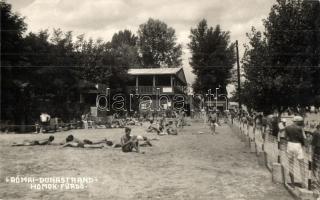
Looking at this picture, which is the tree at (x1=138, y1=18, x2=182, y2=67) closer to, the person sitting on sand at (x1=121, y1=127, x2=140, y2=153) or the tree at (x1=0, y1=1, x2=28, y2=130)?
the tree at (x1=0, y1=1, x2=28, y2=130)

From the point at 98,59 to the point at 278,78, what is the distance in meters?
33.0

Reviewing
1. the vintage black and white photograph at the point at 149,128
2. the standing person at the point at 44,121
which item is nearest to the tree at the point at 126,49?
the vintage black and white photograph at the point at 149,128

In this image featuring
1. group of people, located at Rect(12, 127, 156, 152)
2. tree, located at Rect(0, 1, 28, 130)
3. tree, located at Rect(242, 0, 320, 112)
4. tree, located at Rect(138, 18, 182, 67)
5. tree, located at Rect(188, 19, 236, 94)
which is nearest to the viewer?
group of people, located at Rect(12, 127, 156, 152)

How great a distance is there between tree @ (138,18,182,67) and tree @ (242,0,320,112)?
57.2 meters

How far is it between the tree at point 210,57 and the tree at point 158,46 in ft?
39.7

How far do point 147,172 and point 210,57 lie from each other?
59441mm

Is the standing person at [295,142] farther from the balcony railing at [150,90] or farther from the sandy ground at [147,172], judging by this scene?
the balcony railing at [150,90]

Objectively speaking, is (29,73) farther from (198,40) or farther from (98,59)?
(198,40)

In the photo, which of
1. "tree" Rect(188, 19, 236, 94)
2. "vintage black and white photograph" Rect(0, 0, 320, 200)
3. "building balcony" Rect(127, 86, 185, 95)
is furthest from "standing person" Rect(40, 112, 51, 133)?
"tree" Rect(188, 19, 236, 94)

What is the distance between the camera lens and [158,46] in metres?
85.0

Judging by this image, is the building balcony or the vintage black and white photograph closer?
the vintage black and white photograph

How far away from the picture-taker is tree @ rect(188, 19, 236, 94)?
6962 cm

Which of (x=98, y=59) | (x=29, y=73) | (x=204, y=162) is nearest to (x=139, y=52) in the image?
(x=98, y=59)

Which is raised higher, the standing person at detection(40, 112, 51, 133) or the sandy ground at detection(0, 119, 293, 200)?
the standing person at detection(40, 112, 51, 133)
